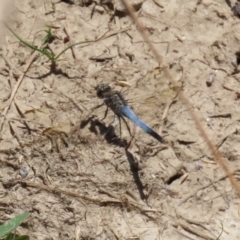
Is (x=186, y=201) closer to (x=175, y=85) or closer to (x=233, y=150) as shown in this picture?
(x=233, y=150)

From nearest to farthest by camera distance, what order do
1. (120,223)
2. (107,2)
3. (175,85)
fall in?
(120,223)
(175,85)
(107,2)

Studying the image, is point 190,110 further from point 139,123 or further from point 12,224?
point 12,224

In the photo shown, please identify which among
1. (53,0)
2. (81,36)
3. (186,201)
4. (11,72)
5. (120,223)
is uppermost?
(53,0)

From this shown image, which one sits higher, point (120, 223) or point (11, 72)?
point (11, 72)

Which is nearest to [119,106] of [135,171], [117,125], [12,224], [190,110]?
[117,125]

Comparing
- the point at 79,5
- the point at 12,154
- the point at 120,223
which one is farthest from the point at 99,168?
the point at 79,5

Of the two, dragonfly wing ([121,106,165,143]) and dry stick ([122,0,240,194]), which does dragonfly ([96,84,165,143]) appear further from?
dry stick ([122,0,240,194])

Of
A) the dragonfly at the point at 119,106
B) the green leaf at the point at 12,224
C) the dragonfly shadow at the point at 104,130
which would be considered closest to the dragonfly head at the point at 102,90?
the dragonfly at the point at 119,106

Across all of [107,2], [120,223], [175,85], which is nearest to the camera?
[120,223]
